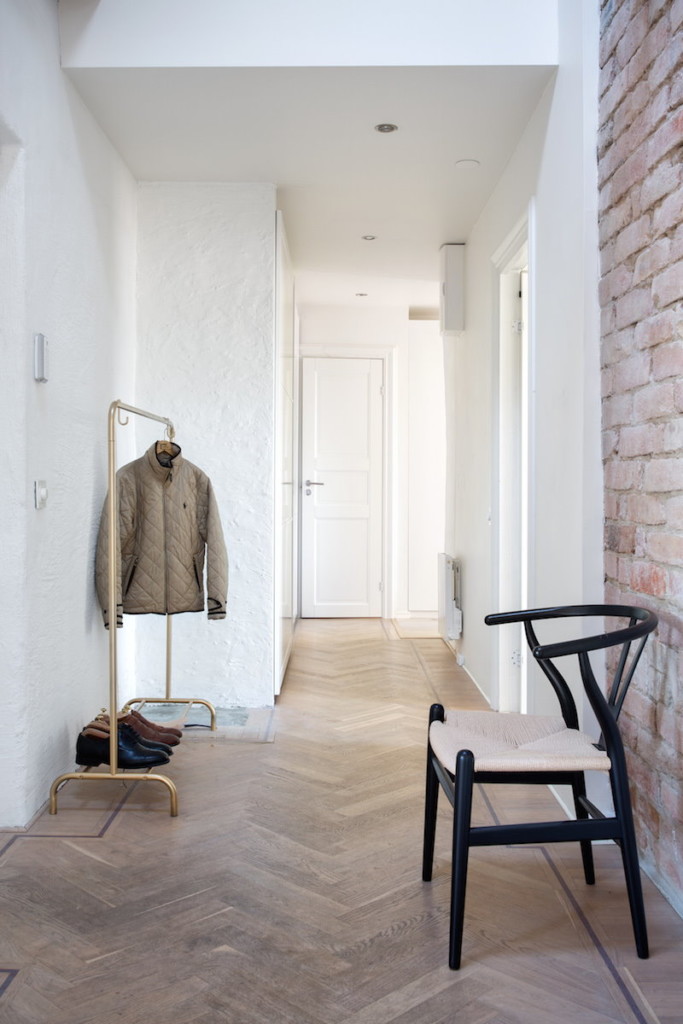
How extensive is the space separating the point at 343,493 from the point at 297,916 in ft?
15.4

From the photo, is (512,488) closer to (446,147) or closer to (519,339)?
(519,339)

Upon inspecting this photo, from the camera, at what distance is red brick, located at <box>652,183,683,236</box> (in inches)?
77.0

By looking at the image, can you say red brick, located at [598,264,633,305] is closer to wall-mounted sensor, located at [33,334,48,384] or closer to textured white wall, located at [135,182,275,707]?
wall-mounted sensor, located at [33,334,48,384]

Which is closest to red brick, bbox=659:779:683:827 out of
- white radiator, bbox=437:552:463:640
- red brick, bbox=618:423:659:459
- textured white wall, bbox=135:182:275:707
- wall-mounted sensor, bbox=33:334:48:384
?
red brick, bbox=618:423:659:459

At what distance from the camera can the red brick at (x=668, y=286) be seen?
196 centimetres

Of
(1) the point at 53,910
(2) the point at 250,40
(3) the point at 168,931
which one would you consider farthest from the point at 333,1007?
(2) the point at 250,40

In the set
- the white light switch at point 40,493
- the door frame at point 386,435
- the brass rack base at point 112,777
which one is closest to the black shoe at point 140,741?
the brass rack base at point 112,777

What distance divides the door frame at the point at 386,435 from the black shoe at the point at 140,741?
12.1 ft

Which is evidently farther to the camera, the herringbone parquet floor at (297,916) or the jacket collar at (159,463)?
the jacket collar at (159,463)

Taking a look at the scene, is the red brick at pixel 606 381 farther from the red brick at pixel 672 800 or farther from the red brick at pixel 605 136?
the red brick at pixel 672 800

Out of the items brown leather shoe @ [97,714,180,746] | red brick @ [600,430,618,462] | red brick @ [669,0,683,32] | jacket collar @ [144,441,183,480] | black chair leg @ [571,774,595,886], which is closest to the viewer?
red brick @ [669,0,683,32]

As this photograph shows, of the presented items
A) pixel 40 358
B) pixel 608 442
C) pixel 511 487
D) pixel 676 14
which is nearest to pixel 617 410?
pixel 608 442

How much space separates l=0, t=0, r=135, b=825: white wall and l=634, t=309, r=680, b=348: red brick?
167 centimetres

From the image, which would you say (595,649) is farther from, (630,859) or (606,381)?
(606,381)
